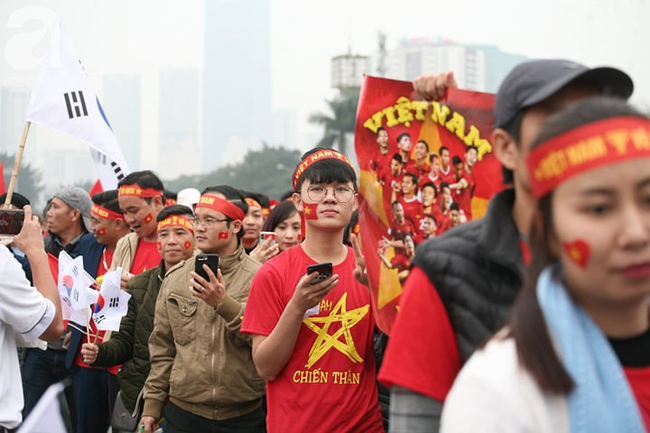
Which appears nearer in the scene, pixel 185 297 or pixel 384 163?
pixel 384 163

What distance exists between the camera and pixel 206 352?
221 inches

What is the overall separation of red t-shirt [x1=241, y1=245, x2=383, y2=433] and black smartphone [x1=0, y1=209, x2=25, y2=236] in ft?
5.06

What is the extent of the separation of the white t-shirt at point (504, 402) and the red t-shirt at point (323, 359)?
2.60m

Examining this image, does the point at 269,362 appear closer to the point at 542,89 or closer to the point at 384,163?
the point at 384,163

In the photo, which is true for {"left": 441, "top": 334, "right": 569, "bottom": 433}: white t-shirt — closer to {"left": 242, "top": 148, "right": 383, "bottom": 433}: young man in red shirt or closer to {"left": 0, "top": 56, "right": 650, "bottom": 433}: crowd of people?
{"left": 0, "top": 56, "right": 650, "bottom": 433}: crowd of people

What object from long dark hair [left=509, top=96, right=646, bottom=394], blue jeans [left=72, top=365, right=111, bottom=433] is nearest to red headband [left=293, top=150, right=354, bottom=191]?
long dark hair [left=509, top=96, right=646, bottom=394]

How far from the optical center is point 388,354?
2.15 meters

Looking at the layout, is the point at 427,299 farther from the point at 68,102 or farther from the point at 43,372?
the point at 43,372

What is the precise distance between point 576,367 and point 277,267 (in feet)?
9.70

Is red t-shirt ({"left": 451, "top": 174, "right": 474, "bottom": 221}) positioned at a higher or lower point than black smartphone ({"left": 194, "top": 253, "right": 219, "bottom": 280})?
higher

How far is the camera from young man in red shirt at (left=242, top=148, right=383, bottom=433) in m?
4.27

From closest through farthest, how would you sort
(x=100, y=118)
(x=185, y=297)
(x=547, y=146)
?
1. (x=547, y=146)
2. (x=185, y=297)
3. (x=100, y=118)

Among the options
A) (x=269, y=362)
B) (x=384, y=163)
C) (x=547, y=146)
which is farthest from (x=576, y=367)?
(x=269, y=362)

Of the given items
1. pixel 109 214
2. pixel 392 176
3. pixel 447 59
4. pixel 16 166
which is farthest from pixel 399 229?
pixel 447 59
